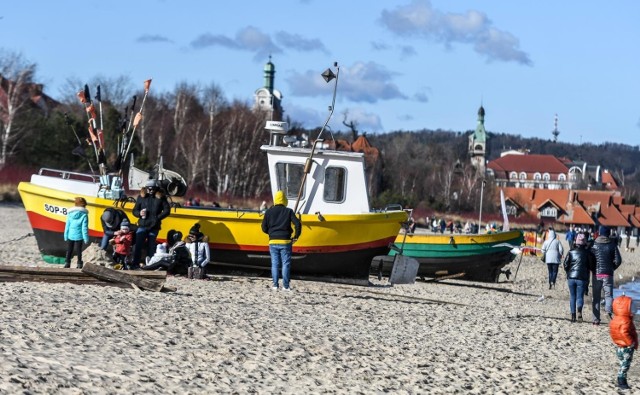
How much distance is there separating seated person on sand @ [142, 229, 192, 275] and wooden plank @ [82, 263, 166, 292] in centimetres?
363

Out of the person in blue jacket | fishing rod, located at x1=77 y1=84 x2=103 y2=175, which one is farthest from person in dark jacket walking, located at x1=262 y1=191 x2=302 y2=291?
fishing rod, located at x1=77 y1=84 x2=103 y2=175

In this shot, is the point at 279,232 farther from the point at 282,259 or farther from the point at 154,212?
the point at 154,212

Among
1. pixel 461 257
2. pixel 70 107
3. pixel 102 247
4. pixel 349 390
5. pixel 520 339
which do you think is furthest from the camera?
pixel 70 107

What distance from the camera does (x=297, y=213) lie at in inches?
861

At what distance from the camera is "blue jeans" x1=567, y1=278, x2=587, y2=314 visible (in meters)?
19.6

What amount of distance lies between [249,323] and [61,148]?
52.0 meters

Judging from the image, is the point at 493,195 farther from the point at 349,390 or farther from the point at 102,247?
the point at 349,390

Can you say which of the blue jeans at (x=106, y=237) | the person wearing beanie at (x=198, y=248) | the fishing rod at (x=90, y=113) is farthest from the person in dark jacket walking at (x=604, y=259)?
the fishing rod at (x=90, y=113)

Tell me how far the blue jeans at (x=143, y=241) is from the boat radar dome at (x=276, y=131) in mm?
3116

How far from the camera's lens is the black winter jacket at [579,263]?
1936 centimetres

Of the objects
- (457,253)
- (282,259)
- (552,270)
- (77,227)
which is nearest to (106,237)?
(77,227)

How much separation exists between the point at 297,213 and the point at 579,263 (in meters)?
5.44

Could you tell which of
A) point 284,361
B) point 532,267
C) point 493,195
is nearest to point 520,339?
point 284,361

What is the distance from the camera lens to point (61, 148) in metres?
64.1
